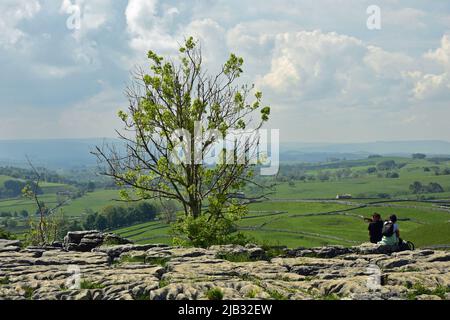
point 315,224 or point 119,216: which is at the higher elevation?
point 119,216

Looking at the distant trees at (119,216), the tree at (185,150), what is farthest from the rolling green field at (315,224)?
the tree at (185,150)

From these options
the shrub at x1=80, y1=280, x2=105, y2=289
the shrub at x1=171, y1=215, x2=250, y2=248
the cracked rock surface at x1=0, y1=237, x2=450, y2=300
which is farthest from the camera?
the shrub at x1=171, y1=215, x2=250, y2=248

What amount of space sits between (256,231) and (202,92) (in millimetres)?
110442

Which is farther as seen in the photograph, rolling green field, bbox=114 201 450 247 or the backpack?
rolling green field, bbox=114 201 450 247

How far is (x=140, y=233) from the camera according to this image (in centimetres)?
14700

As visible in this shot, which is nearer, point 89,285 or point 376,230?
point 89,285

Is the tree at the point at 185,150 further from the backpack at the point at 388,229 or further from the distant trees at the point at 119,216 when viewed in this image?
the distant trees at the point at 119,216

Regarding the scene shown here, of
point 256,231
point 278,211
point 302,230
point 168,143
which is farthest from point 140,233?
point 168,143

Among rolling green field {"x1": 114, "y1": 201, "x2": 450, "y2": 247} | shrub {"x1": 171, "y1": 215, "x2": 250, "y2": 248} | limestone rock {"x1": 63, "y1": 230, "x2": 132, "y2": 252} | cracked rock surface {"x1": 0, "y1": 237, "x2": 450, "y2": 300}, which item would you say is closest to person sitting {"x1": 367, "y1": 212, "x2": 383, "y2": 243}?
cracked rock surface {"x1": 0, "y1": 237, "x2": 450, "y2": 300}

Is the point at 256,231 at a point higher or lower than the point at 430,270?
lower

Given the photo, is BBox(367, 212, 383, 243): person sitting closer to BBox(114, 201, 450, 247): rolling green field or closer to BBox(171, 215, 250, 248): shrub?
BBox(171, 215, 250, 248): shrub

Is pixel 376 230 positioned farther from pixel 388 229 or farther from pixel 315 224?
pixel 315 224

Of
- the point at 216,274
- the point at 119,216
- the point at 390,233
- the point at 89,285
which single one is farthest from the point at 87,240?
the point at 119,216
